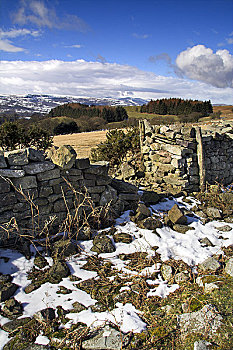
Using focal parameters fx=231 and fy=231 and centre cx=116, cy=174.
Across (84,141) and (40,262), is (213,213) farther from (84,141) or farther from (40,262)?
(84,141)

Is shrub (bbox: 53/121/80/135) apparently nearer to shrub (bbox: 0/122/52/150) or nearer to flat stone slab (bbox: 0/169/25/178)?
shrub (bbox: 0/122/52/150)

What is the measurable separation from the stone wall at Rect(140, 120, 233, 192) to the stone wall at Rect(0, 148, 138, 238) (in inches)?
122

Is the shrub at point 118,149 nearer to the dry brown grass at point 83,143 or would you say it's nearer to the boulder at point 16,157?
the dry brown grass at point 83,143

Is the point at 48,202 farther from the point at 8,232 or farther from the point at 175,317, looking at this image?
the point at 175,317

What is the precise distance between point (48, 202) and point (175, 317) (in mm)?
3474

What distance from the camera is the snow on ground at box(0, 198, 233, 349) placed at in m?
3.31

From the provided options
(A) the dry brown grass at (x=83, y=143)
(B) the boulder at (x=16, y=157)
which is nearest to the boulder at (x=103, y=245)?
(B) the boulder at (x=16, y=157)

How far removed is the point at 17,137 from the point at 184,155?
10883mm

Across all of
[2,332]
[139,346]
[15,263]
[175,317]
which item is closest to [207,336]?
[175,317]

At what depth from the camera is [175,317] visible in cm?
324

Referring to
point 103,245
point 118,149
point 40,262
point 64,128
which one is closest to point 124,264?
point 103,245

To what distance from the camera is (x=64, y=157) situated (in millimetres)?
5363

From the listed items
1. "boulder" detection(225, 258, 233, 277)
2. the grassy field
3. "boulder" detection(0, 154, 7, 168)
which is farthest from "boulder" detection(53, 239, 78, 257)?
the grassy field

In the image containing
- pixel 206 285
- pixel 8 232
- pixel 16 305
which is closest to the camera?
pixel 16 305
